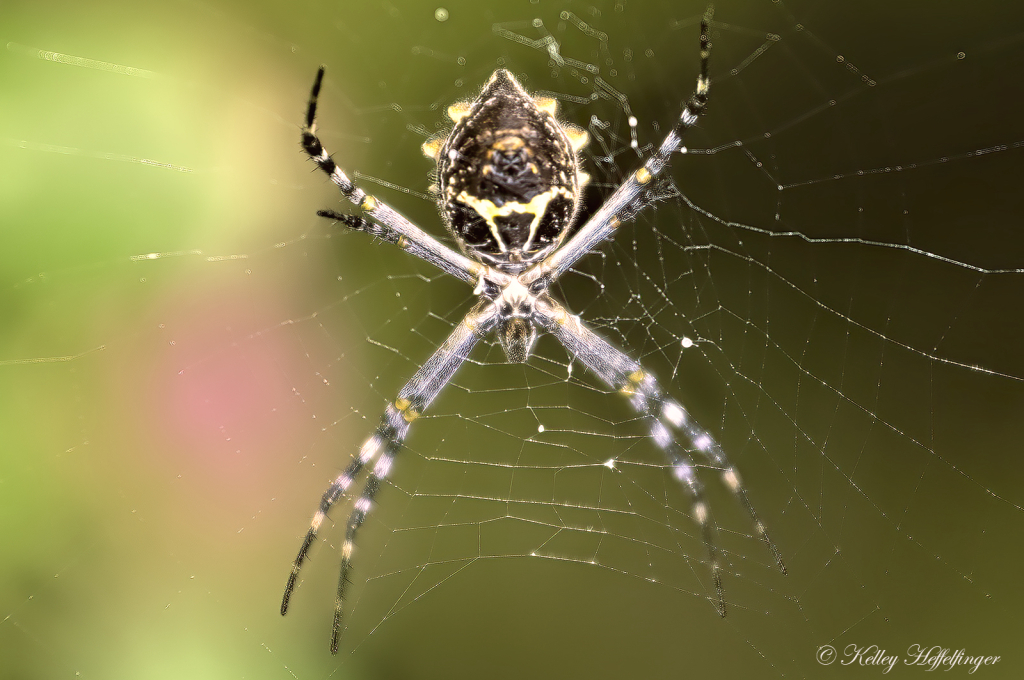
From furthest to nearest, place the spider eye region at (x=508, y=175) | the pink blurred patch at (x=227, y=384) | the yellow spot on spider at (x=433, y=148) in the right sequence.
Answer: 1. the pink blurred patch at (x=227, y=384)
2. the yellow spot on spider at (x=433, y=148)
3. the spider eye region at (x=508, y=175)

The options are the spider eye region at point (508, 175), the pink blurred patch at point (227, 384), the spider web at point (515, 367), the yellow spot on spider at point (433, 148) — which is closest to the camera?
the spider eye region at point (508, 175)

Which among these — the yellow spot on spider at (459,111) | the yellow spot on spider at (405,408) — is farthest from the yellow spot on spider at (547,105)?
the yellow spot on spider at (405,408)

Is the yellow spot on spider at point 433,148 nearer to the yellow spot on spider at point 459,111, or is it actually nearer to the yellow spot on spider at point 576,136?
the yellow spot on spider at point 459,111

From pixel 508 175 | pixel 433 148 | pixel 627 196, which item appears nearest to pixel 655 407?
pixel 627 196

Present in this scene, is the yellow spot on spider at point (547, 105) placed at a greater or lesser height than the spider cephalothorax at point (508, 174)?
greater

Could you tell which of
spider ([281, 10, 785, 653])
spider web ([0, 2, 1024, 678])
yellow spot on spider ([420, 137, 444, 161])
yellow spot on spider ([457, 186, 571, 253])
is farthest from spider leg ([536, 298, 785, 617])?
yellow spot on spider ([420, 137, 444, 161])

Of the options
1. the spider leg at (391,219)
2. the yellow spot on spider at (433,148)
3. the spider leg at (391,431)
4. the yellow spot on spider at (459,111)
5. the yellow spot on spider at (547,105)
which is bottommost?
the spider leg at (391,431)

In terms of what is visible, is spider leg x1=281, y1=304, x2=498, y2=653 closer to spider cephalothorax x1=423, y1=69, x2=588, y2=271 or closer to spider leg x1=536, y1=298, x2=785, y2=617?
spider leg x1=536, y1=298, x2=785, y2=617

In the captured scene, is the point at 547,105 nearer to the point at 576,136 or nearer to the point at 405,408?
the point at 576,136
